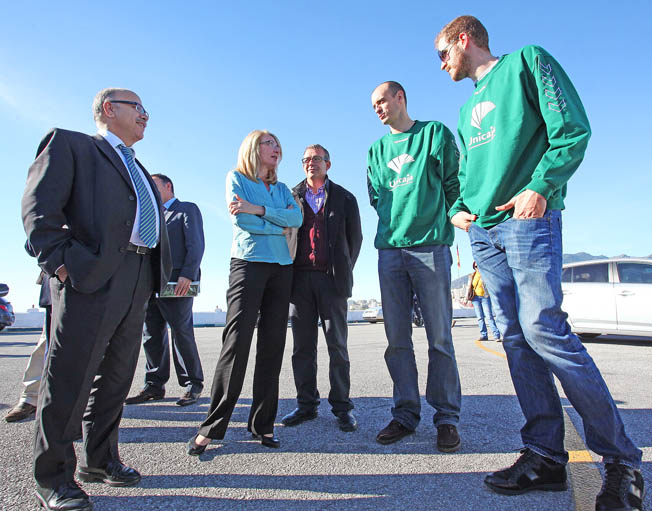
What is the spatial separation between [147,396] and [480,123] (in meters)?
3.60

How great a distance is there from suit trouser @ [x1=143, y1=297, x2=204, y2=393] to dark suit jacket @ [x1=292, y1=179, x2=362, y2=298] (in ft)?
5.01

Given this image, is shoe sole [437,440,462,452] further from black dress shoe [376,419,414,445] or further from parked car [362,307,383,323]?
parked car [362,307,383,323]

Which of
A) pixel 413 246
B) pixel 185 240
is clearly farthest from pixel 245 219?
pixel 185 240

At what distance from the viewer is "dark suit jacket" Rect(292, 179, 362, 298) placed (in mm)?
3312

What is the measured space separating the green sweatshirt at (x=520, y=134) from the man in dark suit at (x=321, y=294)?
4.22ft

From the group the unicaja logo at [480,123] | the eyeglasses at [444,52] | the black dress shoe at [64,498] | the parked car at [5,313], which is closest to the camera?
→ the black dress shoe at [64,498]

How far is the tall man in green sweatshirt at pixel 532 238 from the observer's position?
168cm

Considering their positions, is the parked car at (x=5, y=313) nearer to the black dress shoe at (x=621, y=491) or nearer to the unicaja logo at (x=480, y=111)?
the unicaja logo at (x=480, y=111)

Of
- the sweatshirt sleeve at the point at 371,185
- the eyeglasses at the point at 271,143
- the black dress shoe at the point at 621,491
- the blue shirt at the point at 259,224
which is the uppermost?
the eyeglasses at the point at 271,143

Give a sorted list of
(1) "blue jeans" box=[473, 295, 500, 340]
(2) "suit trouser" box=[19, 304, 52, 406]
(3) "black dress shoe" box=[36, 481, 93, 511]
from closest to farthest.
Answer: (3) "black dress shoe" box=[36, 481, 93, 511] < (2) "suit trouser" box=[19, 304, 52, 406] < (1) "blue jeans" box=[473, 295, 500, 340]

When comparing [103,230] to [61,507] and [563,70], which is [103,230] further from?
[563,70]

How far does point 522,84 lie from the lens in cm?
198

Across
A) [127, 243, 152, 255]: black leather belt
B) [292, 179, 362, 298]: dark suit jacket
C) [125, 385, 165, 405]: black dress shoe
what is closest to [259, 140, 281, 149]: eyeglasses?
[292, 179, 362, 298]: dark suit jacket

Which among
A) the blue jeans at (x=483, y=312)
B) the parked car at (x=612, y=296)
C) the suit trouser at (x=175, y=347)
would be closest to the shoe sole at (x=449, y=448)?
the suit trouser at (x=175, y=347)
